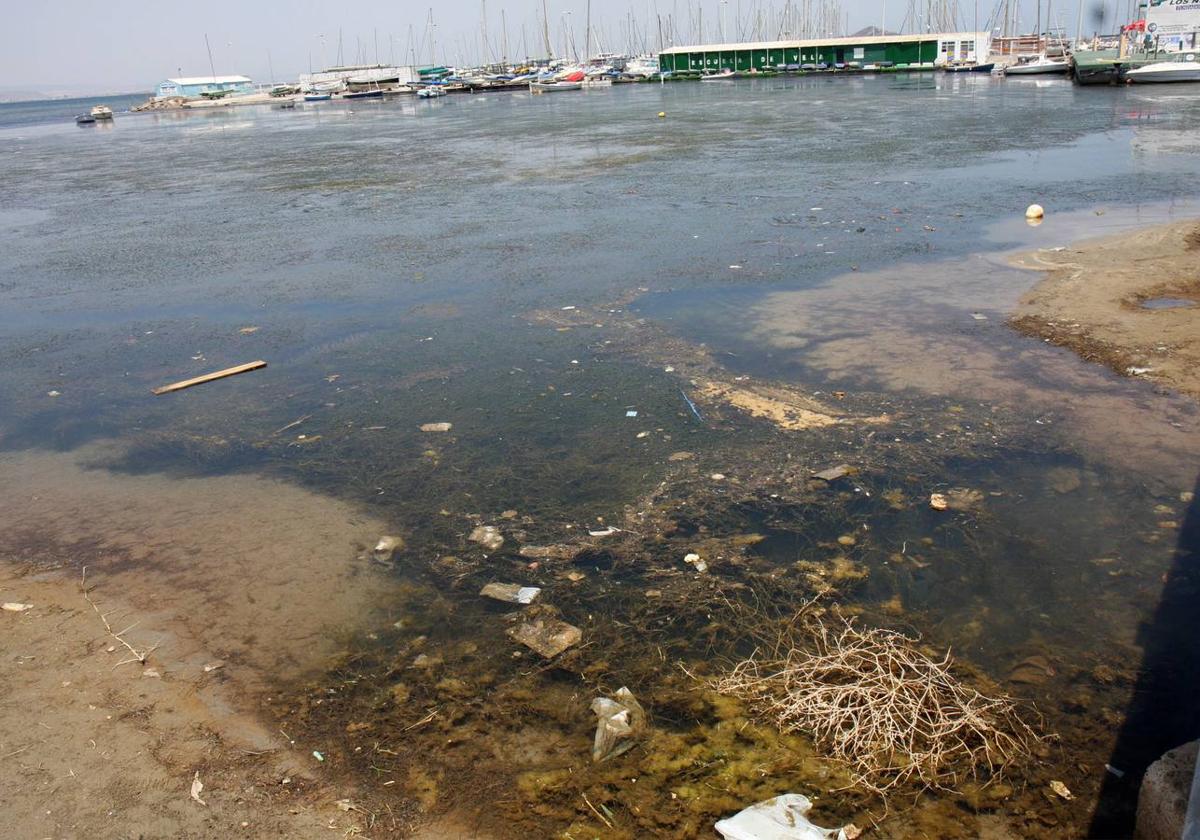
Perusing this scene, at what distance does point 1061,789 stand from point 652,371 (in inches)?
172

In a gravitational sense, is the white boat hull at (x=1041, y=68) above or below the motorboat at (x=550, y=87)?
below

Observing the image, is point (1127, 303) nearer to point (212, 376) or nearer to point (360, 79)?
point (212, 376)

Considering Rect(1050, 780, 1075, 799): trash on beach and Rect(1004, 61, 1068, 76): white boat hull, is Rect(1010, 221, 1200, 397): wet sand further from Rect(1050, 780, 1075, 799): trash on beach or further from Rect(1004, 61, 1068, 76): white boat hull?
Rect(1004, 61, 1068, 76): white boat hull

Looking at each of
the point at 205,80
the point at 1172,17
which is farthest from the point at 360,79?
the point at 1172,17

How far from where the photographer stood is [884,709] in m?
3.18

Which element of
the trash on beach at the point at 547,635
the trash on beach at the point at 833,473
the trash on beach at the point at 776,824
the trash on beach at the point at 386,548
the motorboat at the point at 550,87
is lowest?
the trash on beach at the point at 776,824

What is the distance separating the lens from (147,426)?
6492 millimetres

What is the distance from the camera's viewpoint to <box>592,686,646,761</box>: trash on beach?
10.6 feet

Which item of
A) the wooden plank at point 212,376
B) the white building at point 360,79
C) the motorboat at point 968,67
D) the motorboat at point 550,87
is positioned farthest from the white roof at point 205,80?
the wooden plank at point 212,376

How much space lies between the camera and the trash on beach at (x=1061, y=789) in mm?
2951

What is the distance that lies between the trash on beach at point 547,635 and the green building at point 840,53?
69.6 meters

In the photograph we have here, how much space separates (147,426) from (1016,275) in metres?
8.33

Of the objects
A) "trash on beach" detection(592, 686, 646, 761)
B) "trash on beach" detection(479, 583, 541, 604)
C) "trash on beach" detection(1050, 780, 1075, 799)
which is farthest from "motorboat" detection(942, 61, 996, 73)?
"trash on beach" detection(592, 686, 646, 761)

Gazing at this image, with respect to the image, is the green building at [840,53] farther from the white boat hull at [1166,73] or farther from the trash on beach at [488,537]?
the trash on beach at [488,537]
